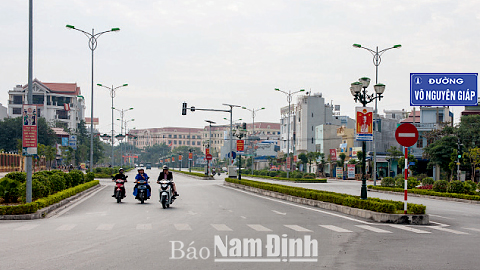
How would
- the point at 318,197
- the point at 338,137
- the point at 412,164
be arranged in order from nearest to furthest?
the point at 318,197, the point at 412,164, the point at 338,137

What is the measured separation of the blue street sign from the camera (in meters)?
25.5

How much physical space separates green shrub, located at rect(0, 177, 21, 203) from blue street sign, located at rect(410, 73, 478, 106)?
17.4 m

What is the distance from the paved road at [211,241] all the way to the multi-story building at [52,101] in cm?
9986

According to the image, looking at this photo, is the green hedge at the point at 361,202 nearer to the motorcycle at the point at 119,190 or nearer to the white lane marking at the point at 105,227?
the motorcycle at the point at 119,190

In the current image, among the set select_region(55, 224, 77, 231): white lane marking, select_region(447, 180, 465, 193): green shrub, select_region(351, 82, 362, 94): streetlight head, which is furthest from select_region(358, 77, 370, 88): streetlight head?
select_region(447, 180, 465, 193): green shrub

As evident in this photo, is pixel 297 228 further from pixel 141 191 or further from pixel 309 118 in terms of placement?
pixel 309 118

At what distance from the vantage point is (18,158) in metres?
68.6

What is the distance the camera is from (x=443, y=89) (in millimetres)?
25641

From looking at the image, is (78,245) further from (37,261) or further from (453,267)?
(453,267)

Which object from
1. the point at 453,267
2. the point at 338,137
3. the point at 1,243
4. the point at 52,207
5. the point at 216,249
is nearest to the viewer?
the point at 453,267

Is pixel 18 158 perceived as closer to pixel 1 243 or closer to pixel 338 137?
pixel 338 137

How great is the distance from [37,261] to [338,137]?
88379mm

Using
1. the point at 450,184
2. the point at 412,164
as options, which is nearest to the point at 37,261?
the point at 450,184

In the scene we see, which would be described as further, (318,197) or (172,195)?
(318,197)
